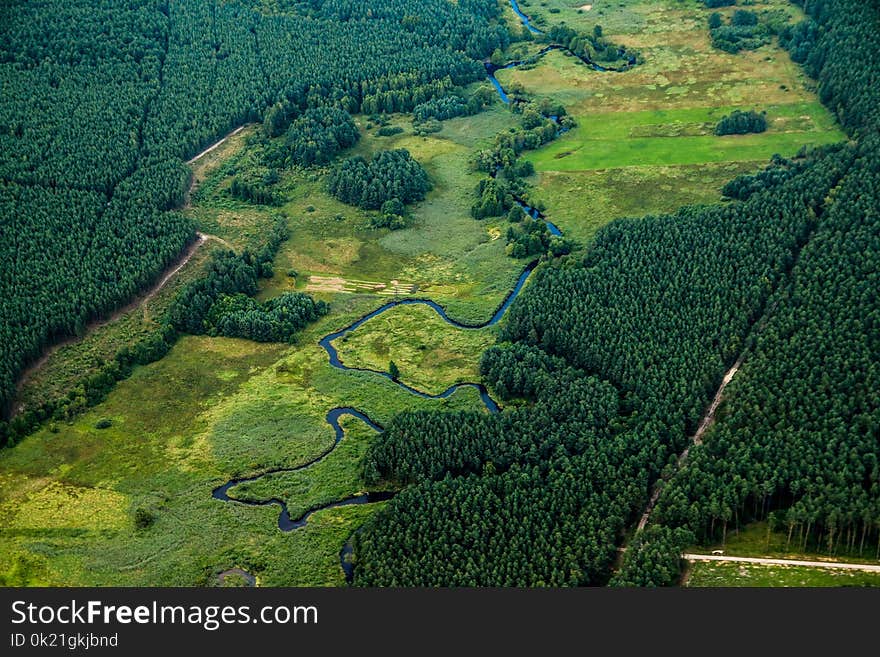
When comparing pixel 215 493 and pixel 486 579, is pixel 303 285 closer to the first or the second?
pixel 215 493

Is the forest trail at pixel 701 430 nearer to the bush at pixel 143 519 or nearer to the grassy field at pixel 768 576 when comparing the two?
the grassy field at pixel 768 576

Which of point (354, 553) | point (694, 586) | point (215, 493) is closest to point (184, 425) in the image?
point (215, 493)

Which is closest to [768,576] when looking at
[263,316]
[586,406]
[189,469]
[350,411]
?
[586,406]

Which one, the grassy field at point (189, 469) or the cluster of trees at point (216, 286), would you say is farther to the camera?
the cluster of trees at point (216, 286)

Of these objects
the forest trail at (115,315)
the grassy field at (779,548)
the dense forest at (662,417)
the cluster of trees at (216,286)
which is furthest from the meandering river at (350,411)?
the grassy field at (779,548)

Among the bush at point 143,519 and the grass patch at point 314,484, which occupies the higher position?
the grass patch at point 314,484

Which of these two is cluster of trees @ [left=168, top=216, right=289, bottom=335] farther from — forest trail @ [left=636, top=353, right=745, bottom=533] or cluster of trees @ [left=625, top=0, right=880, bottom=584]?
cluster of trees @ [left=625, top=0, right=880, bottom=584]

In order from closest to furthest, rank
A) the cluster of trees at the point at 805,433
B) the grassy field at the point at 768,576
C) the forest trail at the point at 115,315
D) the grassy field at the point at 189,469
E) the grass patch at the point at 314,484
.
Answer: the grassy field at the point at 768,576, the cluster of trees at the point at 805,433, the grassy field at the point at 189,469, the grass patch at the point at 314,484, the forest trail at the point at 115,315

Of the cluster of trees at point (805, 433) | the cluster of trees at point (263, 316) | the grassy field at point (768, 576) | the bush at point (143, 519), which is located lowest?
the bush at point (143, 519)
